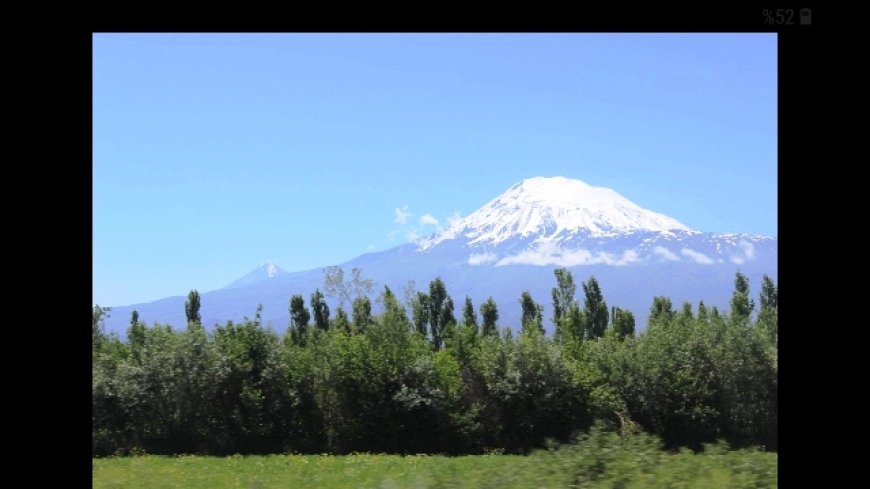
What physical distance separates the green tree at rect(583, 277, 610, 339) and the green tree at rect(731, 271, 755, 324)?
192 inches

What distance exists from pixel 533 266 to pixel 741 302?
60.8 m

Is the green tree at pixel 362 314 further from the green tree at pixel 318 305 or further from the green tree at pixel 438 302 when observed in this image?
the green tree at pixel 438 302

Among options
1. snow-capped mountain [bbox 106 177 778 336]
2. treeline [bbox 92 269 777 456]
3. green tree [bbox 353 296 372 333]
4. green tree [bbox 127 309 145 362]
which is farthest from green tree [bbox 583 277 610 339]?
green tree [bbox 127 309 145 362]

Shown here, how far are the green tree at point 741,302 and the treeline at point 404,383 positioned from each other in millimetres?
140

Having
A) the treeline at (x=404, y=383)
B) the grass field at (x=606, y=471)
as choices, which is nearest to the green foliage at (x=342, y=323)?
the treeline at (x=404, y=383)

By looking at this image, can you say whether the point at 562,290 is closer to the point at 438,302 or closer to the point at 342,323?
the point at 438,302

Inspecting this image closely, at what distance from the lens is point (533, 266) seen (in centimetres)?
7606

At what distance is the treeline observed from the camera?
364 inches

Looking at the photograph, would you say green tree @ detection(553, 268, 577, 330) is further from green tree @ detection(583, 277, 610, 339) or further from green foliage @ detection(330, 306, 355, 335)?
green foliage @ detection(330, 306, 355, 335)

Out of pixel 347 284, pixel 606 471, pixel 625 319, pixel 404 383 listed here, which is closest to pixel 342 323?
pixel 404 383

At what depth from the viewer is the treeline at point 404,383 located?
9.24m
